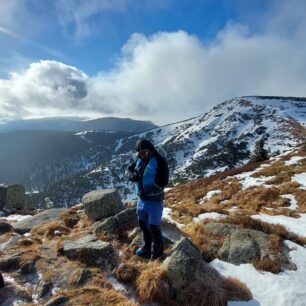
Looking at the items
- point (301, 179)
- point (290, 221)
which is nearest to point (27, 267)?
point (290, 221)

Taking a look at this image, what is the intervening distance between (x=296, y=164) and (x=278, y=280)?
2407cm

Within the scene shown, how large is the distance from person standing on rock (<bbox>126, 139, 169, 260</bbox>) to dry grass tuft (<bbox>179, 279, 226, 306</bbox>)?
5.98 feet

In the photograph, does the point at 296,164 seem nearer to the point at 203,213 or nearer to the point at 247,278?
the point at 203,213

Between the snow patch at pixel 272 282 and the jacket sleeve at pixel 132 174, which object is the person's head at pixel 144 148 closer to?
the jacket sleeve at pixel 132 174

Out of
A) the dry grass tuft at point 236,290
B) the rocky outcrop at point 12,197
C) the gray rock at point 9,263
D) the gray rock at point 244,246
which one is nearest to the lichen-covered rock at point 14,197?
the rocky outcrop at point 12,197

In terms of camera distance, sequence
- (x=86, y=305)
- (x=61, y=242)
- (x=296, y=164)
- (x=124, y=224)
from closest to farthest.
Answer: (x=86, y=305)
(x=61, y=242)
(x=124, y=224)
(x=296, y=164)

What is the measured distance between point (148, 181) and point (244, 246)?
137 inches

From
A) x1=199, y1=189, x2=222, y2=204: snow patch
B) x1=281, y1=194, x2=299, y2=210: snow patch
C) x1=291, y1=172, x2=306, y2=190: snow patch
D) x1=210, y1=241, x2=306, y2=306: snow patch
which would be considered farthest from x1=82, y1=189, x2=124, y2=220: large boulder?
x1=291, y1=172, x2=306, y2=190: snow patch

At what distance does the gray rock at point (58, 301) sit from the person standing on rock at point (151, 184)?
263 centimetres

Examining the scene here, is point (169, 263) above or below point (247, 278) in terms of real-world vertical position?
above

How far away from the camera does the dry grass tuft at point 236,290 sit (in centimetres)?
695

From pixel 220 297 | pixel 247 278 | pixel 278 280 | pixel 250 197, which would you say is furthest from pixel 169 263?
pixel 250 197

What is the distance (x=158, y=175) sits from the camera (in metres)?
8.40

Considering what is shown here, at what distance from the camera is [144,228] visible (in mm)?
9070
